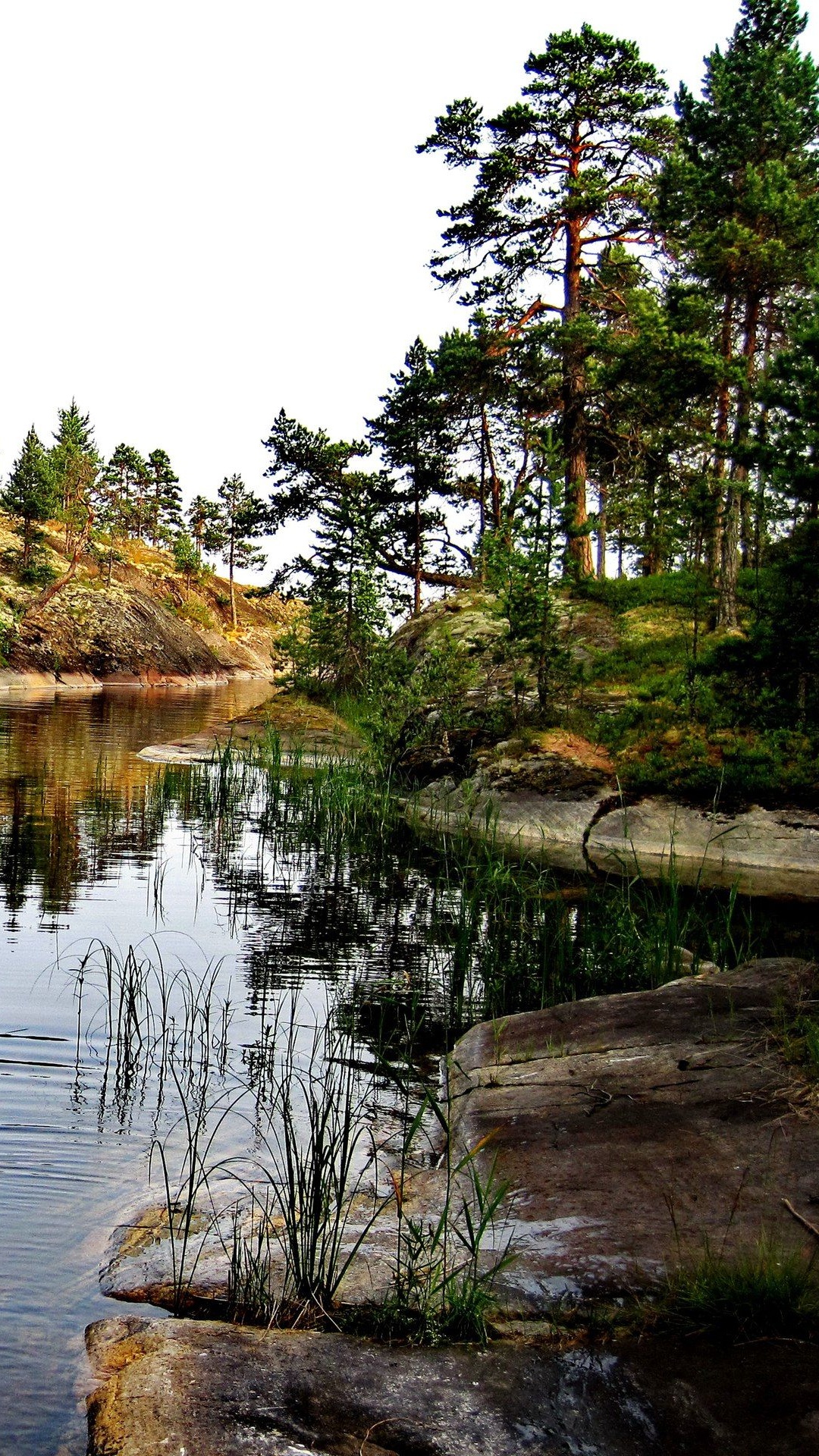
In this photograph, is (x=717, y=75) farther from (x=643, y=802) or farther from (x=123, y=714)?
(x=123, y=714)

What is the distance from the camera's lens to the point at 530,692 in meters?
20.5

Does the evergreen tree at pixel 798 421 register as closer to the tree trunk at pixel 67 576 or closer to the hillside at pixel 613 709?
the hillside at pixel 613 709

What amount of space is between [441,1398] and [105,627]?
65.6m

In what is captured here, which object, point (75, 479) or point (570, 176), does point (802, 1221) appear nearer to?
point (570, 176)

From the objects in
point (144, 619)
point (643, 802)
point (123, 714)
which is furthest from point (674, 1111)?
point (144, 619)

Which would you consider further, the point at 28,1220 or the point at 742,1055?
the point at 742,1055

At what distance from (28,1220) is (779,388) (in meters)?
14.9

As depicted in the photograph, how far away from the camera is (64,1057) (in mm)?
6957

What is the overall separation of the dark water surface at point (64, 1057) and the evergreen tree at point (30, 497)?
49.6m

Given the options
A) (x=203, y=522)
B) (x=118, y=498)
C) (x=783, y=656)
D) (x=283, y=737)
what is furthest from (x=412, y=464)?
(x=203, y=522)

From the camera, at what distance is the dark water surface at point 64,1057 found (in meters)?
3.90

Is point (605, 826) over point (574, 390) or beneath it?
beneath

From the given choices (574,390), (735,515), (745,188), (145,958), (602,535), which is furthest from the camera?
(602,535)

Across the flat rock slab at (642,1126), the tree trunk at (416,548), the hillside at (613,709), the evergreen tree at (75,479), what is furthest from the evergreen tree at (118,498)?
the flat rock slab at (642,1126)
